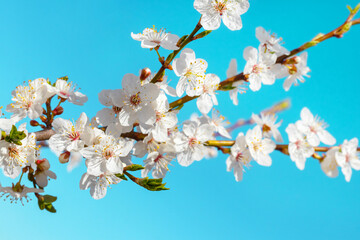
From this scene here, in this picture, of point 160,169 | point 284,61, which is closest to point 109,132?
point 160,169

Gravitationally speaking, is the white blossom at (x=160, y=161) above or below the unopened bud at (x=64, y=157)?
above

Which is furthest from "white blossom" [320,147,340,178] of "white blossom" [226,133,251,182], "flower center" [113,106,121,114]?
"flower center" [113,106,121,114]

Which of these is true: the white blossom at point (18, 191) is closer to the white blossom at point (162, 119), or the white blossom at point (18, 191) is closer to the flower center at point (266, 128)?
the white blossom at point (162, 119)

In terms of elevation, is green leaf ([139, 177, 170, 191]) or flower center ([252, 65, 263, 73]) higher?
flower center ([252, 65, 263, 73])

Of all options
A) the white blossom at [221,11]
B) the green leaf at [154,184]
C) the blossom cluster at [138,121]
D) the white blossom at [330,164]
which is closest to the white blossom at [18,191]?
the blossom cluster at [138,121]

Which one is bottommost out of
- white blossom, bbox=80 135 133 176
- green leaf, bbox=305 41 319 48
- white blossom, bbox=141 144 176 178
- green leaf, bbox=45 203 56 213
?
green leaf, bbox=45 203 56 213

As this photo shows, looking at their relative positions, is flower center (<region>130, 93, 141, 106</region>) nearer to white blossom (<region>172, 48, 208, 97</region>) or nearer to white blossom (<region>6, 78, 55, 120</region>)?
white blossom (<region>172, 48, 208, 97</region>)
